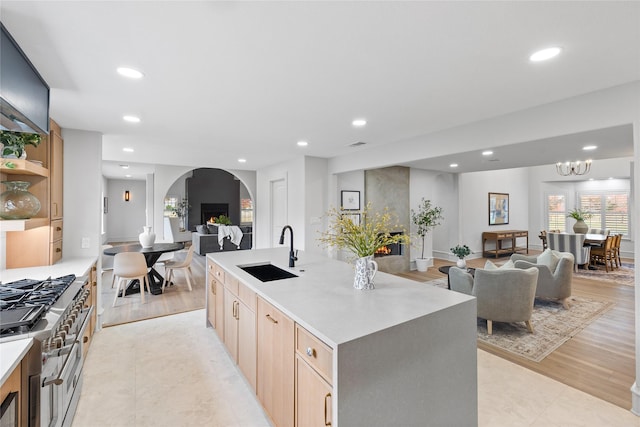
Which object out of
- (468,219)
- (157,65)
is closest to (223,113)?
(157,65)

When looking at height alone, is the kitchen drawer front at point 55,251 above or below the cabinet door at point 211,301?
above

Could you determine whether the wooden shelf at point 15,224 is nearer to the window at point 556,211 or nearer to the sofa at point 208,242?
the sofa at point 208,242

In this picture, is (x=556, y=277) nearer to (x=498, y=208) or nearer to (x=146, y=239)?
(x=498, y=208)

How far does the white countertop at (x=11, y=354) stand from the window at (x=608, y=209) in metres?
11.7

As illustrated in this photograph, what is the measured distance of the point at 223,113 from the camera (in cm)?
287

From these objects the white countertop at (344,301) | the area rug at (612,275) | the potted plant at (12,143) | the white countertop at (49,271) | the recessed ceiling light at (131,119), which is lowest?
the area rug at (612,275)

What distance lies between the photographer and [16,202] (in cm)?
234

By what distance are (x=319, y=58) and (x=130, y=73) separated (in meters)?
1.30

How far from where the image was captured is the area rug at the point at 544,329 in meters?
2.97

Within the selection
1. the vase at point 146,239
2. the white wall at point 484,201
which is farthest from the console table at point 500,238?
the vase at point 146,239

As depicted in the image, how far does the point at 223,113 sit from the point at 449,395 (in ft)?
9.41

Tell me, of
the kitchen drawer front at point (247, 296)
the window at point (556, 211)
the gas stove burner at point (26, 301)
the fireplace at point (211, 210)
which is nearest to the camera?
the gas stove burner at point (26, 301)

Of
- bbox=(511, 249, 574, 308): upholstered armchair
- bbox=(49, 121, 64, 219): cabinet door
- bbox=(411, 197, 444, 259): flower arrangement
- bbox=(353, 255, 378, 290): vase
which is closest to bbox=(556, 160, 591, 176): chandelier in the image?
bbox=(411, 197, 444, 259): flower arrangement

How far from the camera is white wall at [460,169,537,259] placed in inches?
311
